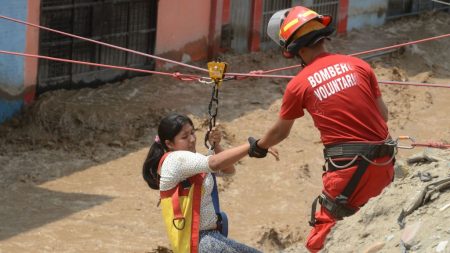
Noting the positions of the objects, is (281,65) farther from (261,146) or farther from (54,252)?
(261,146)

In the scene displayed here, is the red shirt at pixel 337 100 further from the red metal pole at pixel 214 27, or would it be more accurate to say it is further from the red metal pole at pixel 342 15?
the red metal pole at pixel 342 15

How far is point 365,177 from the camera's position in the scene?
5957mm

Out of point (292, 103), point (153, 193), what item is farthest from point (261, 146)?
point (153, 193)

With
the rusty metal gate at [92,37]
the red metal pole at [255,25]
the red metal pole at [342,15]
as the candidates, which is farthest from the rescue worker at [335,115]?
the red metal pole at [342,15]

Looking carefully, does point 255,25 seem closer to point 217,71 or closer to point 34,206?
point 34,206

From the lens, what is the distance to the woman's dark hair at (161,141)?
6.29m

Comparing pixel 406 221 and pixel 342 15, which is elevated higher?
pixel 406 221

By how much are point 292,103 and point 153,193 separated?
17.7 feet

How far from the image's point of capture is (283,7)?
16844 mm

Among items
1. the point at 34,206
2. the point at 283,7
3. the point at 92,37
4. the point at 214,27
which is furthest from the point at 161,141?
the point at 283,7

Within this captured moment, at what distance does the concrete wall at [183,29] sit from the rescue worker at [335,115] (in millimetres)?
8594

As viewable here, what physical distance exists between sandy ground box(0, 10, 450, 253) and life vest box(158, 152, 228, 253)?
55.1 inches

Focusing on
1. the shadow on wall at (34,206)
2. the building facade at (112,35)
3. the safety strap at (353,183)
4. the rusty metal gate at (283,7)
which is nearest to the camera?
the safety strap at (353,183)

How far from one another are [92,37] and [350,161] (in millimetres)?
7800
